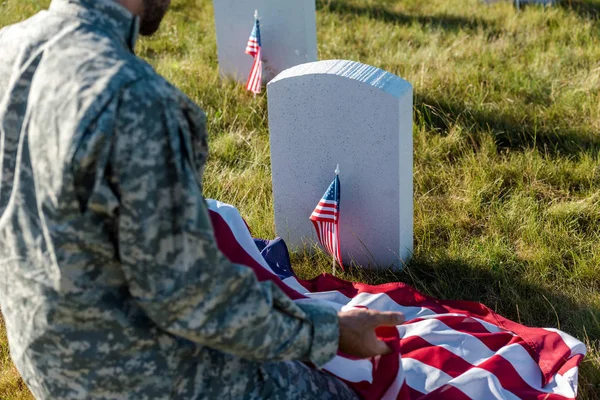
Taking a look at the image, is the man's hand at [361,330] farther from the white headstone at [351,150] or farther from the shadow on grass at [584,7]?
the shadow on grass at [584,7]

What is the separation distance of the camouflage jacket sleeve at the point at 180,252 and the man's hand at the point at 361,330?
0.13 m

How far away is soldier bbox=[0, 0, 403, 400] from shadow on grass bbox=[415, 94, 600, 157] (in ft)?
9.26

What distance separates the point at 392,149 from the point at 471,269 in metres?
0.62

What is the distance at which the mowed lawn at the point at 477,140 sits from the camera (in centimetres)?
320

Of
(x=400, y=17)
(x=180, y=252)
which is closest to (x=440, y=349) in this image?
(x=180, y=252)

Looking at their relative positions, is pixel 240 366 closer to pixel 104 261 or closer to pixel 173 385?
pixel 173 385

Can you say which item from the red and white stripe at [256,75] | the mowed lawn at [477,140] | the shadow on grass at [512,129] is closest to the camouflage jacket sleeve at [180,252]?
the mowed lawn at [477,140]

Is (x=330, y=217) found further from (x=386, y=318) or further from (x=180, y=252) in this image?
(x=180, y=252)

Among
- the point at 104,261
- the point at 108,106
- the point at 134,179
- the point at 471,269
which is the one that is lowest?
the point at 471,269

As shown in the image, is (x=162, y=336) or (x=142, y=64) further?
(x=162, y=336)

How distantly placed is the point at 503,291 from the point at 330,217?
2.50 ft

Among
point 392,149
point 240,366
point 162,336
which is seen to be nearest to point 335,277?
point 392,149

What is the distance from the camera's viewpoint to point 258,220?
3695 millimetres

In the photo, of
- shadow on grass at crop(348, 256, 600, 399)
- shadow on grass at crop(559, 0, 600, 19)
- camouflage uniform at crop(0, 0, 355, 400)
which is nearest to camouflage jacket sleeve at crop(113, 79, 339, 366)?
camouflage uniform at crop(0, 0, 355, 400)
